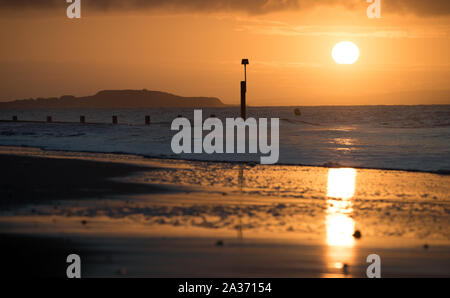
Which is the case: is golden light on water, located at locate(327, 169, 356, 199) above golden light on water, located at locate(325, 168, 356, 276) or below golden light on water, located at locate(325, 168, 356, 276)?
above

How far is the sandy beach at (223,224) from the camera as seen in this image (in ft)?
22.0

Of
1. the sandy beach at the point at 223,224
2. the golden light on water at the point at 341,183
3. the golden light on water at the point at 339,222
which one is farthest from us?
the golden light on water at the point at 341,183

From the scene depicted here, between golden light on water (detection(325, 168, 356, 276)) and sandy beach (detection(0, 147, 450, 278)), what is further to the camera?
golden light on water (detection(325, 168, 356, 276))

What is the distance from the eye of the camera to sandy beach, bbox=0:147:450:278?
264 inches

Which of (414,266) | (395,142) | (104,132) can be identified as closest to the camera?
(414,266)

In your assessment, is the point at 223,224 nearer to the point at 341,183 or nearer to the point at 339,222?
the point at 339,222

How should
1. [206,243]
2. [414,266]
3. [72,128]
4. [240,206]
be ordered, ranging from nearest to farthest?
[414,266] → [206,243] → [240,206] → [72,128]

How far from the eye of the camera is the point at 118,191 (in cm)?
1303

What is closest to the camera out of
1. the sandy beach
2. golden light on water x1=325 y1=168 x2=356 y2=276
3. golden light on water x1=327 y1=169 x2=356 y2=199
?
the sandy beach

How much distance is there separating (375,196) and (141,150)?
53.9ft

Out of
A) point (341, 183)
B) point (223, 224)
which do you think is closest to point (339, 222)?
point (223, 224)
